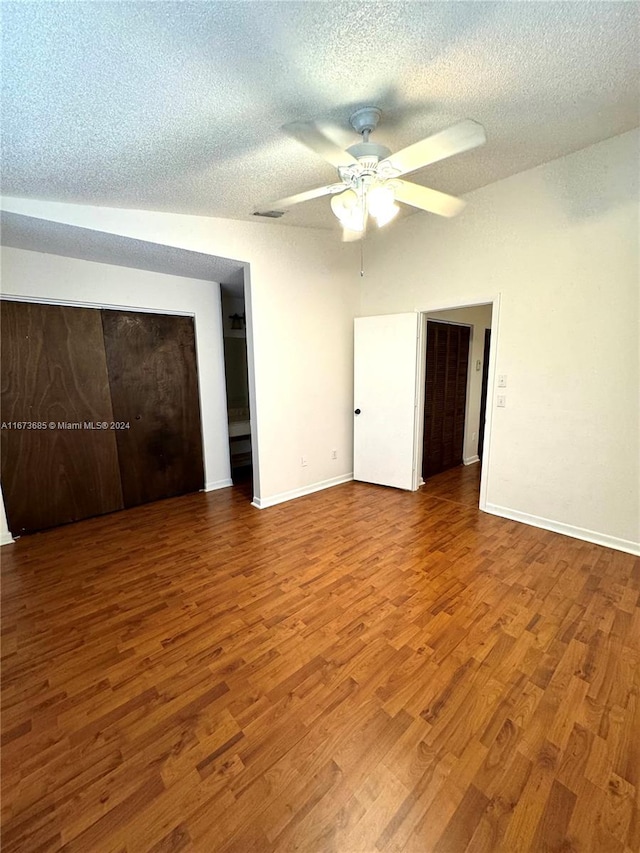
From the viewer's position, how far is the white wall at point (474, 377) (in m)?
4.43

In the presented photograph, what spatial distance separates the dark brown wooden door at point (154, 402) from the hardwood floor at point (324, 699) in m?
1.11

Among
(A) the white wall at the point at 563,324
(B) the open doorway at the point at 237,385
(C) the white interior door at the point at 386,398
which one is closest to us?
(A) the white wall at the point at 563,324

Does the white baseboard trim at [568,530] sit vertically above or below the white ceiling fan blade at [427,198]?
below

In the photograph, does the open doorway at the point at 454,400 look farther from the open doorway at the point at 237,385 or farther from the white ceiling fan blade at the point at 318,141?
the open doorway at the point at 237,385

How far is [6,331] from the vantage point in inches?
110

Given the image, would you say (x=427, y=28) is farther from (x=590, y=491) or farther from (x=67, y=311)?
(x=67, y=311)

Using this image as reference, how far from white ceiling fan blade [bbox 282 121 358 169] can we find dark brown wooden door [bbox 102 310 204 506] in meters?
2.62

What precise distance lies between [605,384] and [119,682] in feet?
11.3

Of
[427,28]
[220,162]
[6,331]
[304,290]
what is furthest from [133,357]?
[427,28]

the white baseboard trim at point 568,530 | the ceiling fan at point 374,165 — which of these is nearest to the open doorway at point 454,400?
the white baseboard trim at point 568,530

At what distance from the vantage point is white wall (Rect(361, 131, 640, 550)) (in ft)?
7.82

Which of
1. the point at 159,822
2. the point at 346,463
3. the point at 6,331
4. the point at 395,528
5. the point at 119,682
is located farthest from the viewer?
the point at 346,463

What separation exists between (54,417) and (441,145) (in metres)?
3.46

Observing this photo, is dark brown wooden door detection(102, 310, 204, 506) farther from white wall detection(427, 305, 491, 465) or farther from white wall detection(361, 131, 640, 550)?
white wall detection(427, 305, 491, 465)
